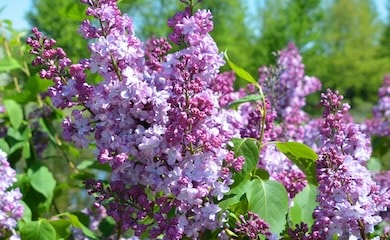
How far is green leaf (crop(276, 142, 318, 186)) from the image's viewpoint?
1.68 m

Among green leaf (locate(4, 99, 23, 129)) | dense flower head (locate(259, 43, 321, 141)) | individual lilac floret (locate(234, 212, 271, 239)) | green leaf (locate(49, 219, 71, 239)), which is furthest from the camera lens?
green leaf (locate(4, 99, 23, 129))

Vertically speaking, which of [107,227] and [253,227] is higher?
[107,227]

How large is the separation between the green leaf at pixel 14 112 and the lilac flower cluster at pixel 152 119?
1.12m

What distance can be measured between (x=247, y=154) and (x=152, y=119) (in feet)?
0.82

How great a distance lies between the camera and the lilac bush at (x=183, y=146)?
4.96ft

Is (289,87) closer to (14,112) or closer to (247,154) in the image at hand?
(14,112)

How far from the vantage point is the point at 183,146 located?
152cm

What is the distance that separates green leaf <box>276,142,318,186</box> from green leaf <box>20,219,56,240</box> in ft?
2.55

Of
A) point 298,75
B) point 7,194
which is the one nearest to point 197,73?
point 7,194

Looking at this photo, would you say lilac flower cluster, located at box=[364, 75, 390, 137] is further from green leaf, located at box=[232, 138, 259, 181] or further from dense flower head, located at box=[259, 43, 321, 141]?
green leaf, located at box=[232, 138, 259, 181]

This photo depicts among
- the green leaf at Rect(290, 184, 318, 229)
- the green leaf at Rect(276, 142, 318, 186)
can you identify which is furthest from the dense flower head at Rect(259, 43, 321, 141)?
the green leaf at Rect(276, 142, 318, 186)

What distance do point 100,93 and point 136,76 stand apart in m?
0.09

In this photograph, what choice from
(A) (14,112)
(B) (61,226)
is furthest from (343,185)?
(A) (14,112)

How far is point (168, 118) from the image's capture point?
153 cm
